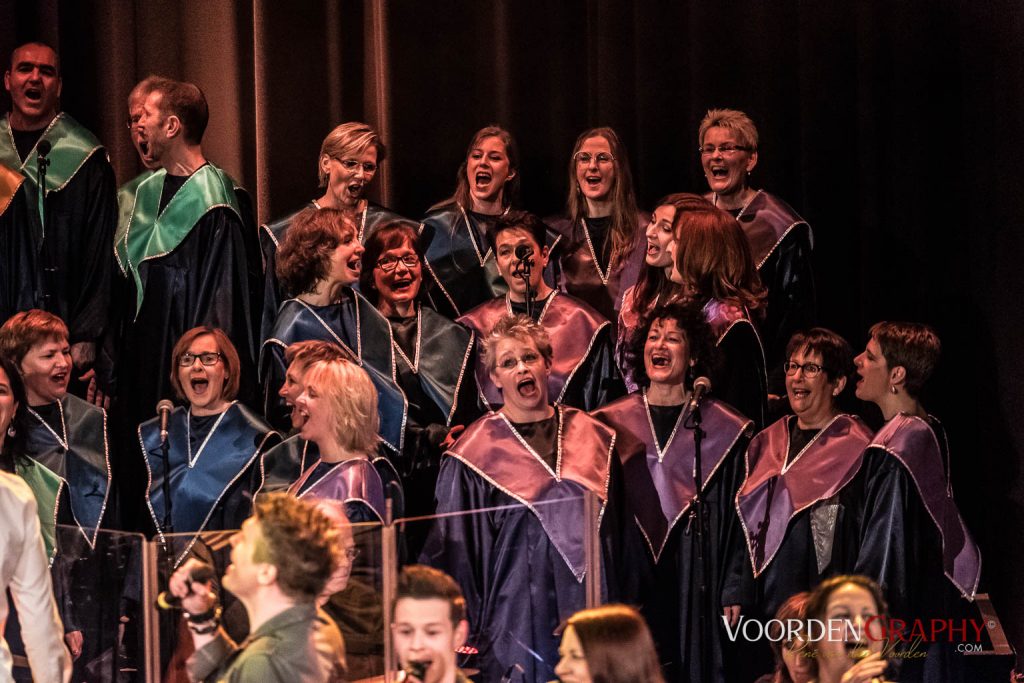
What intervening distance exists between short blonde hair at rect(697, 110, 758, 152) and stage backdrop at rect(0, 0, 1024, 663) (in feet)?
2.11

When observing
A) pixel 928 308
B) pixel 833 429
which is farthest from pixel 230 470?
pixel 928 308

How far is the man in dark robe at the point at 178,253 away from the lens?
20.8ft

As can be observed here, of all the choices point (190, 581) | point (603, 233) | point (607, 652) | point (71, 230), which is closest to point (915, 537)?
point (603, 233)

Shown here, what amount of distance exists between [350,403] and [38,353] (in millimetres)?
1129

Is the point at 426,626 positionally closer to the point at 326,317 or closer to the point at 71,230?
the point at 326,317

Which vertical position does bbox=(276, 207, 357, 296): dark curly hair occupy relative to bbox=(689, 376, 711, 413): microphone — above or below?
above

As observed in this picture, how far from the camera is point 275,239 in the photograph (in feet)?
21.0

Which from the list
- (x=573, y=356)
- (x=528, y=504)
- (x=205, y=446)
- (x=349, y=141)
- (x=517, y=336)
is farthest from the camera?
(x=349, y=141)

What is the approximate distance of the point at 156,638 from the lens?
12.7 ft

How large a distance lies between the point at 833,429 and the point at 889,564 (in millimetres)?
488

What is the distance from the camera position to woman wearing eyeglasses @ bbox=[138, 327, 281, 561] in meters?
5.65

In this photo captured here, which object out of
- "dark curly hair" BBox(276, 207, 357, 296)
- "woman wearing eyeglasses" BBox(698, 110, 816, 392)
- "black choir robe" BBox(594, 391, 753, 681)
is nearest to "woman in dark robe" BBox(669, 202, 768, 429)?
"black choir robe" BBox(594, 391, 753, 681)

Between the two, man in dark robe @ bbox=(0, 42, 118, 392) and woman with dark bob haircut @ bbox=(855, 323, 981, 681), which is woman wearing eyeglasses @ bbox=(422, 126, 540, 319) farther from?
woman with dark bob haircut @ bbox=(855, 323, 981, 681)

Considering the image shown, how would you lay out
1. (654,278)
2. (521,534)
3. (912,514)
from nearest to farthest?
(521,534) < (912,514) < (654,278)
